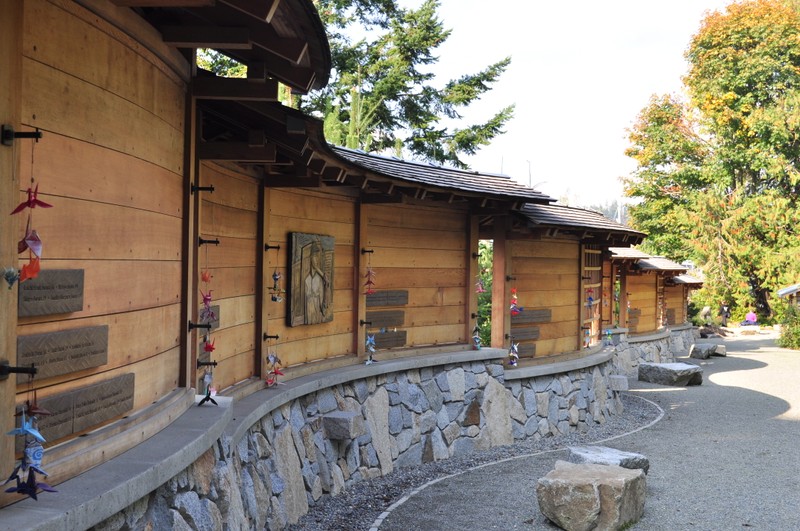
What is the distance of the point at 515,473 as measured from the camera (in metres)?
9.02

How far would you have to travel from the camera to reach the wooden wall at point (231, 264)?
6.11m

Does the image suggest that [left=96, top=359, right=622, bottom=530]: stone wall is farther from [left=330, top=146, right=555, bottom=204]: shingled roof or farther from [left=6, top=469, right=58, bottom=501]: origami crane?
[left=330, top=146, right=555, bottom=204]: shingled roof

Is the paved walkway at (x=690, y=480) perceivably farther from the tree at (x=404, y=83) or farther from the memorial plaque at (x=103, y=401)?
the tree at (x=404, y=83)

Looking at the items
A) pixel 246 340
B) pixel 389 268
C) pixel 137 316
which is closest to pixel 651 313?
pixel 389 268

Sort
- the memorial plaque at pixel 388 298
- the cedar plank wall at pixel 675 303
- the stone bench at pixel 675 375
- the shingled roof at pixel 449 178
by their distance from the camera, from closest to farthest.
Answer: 1. the shingled roof at pixel 449 178
2. the memorial plaque at pixel 388 298
3. the stone bench at pixel 675 375
4. the cedar plank wall at pixel 675 303

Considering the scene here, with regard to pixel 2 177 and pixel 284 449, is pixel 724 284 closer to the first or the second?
pixel 284 449

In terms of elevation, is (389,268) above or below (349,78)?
below

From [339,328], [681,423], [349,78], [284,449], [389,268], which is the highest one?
[349,78]

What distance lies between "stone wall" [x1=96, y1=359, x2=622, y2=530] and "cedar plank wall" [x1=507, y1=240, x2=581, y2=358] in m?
0.61

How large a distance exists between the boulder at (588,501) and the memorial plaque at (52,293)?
4724mm

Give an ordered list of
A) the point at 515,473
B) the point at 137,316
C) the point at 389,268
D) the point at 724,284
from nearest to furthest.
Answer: the point at 137,316 < the point at 515,473 < the point at 389,268 < the point at 724,284

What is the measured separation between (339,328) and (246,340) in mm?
2131

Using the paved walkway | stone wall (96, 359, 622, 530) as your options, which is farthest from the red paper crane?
Result: the paved walkway

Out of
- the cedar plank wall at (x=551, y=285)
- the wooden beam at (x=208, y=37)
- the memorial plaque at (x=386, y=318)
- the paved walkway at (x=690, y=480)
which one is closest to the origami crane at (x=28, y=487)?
the wooden beam at (x=208, y=37)
